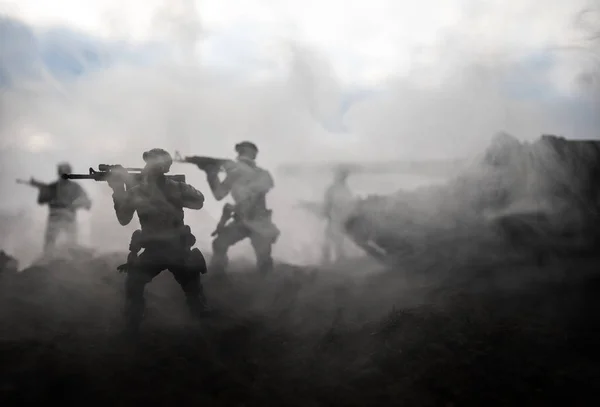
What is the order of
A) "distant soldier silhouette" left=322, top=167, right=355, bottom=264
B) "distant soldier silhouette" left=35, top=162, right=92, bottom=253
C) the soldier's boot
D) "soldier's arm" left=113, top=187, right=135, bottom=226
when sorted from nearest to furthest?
"soldier's arm" left=113, top=187, right=135, bottom=226 < the soldier's boot < "distant soldier silhouette" left=322, top=167, right=355, bottom=264 < "distant soldier silhouette" left=35, top=162, right=92, bottom=253

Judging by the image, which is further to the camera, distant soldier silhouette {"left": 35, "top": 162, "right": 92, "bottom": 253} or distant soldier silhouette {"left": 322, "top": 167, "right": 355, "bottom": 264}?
distant soldier silhouette {"left": 35, "top": 162, "right": 92, "bottom": 253}

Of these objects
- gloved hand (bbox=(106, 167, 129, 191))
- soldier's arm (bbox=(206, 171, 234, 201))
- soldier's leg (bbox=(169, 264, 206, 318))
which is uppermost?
soldier's arm (bbox=(206, 171, 234, 201))

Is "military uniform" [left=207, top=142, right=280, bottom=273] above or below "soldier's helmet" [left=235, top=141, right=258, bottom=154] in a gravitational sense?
below

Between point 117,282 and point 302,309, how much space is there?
235 centimetres

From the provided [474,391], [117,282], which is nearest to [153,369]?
[117,282]

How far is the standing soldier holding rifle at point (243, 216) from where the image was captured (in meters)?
6.09

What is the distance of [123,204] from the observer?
4.39 m

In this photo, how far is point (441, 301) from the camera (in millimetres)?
4930

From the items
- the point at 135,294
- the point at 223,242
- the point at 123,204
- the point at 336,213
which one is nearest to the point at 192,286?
the point at 135,294

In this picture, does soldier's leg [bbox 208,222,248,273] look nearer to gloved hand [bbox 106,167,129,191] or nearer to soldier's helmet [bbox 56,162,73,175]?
gloved hand [bbox 106,167,129,191]

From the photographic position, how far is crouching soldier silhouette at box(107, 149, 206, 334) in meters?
4.27

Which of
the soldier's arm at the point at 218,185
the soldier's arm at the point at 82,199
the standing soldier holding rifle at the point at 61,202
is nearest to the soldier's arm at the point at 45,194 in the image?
the standing soldier holding rifle at the point at 61,202

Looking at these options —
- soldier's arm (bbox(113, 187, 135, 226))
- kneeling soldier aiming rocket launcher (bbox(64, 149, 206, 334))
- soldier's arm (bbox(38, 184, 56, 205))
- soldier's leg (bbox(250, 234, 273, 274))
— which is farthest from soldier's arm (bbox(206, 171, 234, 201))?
soldier's arm (bbox(38, 184, 56, 205))

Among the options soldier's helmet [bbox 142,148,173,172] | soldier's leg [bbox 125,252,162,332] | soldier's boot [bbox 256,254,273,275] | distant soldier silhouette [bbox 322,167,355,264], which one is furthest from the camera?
distant soldier silhouette [bbox 322,167,355,264]
